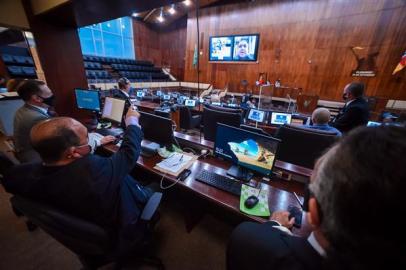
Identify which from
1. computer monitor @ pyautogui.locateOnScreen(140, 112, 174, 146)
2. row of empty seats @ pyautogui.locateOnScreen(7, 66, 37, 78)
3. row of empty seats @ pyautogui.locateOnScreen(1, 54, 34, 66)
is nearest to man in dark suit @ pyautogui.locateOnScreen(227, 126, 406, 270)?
computer monitor @ pyautogui.locateOnScreen(140, 112, 174, 146)

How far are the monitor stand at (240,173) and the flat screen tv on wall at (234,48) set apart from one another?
7.31 m

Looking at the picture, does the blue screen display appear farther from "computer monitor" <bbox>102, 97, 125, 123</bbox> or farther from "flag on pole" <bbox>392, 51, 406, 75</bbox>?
"flag on pole" <bbox>392, 51, 406, 75</bbox>

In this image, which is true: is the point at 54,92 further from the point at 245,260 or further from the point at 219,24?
the point at 219,24

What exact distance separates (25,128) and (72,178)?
1425mm

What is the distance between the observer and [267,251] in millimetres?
621

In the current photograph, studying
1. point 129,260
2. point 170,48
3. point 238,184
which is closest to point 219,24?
point 170,48

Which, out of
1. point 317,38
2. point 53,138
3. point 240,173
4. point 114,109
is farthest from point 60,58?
point 317,38

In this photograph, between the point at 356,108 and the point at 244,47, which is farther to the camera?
the point at 244,47

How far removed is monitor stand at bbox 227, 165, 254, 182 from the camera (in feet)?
4.67

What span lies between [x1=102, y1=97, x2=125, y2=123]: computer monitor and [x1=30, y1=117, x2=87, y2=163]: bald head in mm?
1364

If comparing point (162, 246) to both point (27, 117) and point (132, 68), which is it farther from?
point (132, 68)

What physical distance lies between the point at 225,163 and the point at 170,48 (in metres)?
11.1

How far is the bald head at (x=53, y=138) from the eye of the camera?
85 centimetres

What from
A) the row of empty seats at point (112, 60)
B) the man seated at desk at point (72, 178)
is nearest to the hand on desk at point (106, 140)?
the man seated at desk at point (72, 178)
